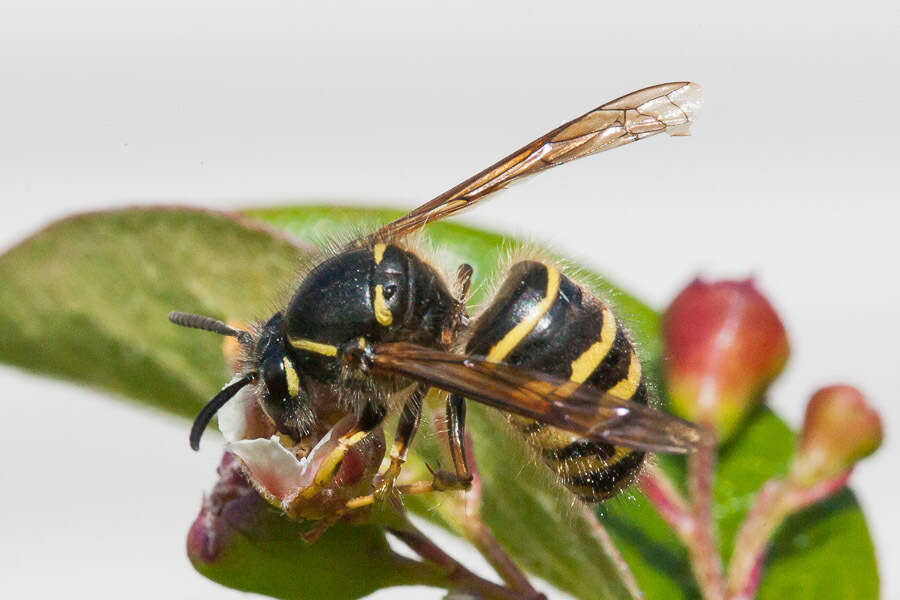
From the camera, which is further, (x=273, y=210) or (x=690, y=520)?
(x=273, y=210)

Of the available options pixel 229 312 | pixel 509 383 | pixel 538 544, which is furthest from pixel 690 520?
pixel 229 312

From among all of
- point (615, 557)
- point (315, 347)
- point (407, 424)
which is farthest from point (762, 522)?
point (315, 347)

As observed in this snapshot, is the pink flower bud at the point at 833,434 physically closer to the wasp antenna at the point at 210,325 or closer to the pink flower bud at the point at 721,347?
the pink flower bud at the point at 721,347

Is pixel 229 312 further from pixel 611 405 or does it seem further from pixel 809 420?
pixel 809 420

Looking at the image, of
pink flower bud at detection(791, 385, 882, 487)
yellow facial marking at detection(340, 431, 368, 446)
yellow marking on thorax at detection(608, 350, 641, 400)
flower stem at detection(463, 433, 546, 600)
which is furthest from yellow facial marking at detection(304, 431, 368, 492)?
pink flower bud at detection(791, 385, 882, 487)

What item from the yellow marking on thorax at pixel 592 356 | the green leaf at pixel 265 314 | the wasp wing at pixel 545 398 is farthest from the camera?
the green leaf at pixel 265 314

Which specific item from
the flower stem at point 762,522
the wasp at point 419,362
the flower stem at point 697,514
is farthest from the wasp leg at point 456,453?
the flower stem at point 762,522

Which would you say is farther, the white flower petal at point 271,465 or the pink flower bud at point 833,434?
the pink flower bud at point 833,434
